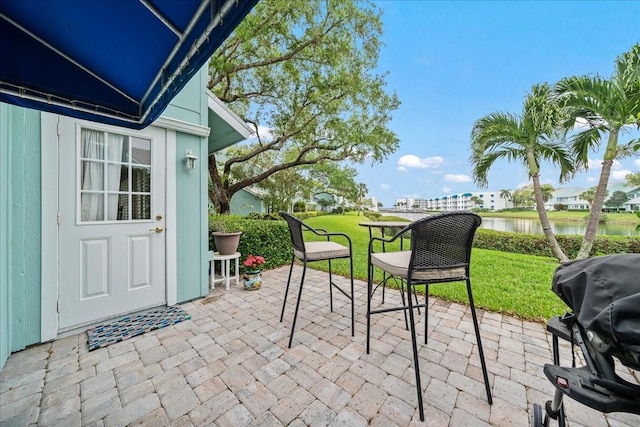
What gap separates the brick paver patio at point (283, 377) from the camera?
1454mm

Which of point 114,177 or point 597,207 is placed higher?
point 114,177

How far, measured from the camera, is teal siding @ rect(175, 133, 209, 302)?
3.18 meters

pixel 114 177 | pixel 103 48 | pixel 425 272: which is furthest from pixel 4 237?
pixel 425 272

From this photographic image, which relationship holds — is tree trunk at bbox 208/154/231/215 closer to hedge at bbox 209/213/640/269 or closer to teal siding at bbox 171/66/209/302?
hedge at bbox 209/213/640/269

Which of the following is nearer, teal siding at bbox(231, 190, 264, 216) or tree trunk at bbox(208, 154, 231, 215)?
tree trunk at bbox(208, 154, 231, 215)

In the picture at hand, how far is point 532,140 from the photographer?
480 cm

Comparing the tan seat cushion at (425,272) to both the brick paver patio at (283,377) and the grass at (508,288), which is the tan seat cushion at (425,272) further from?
the grass at (508,288)

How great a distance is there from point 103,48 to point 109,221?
2.04 meters

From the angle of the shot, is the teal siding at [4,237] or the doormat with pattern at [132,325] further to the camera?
the doormat with pattern at [132,325]

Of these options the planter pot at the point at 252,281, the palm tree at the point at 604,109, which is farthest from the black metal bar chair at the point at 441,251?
the palm tree at the point at 604,109

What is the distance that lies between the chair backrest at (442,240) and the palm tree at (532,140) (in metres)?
4.46

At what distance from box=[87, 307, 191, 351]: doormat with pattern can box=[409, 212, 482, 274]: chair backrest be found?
267 cm

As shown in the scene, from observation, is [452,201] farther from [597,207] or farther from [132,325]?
[132,325]

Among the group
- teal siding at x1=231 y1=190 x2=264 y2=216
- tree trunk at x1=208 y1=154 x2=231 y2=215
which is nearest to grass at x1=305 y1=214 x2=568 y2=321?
tree trunk at x1=208 y1=154 x2=231 y2=215
